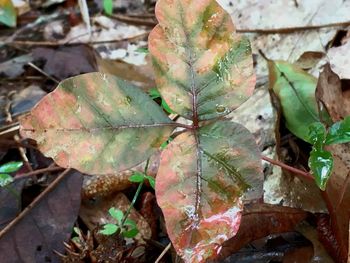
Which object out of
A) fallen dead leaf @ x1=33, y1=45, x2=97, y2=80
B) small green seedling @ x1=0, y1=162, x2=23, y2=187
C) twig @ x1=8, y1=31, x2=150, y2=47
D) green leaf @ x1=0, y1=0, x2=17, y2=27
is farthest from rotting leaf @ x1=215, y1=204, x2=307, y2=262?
green leaf @ x1=0, y1=0, x2=17, y2=27

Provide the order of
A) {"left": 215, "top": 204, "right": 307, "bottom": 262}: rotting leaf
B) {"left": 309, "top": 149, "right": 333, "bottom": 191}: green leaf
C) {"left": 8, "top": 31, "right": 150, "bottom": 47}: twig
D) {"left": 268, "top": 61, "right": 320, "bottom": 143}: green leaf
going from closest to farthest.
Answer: {"left": 309, "top": 149, "right": 333, "bottom": 191}: green leaf
{"left": 215, "top": 204, "right": 307, "bottom": 262}: rotting leaf
{"left": 268, "top": 61, "right": 320, "bottom": 143}: green leaf
{"left": 8, "top": 31, "right": 150, "bottom": 47}: twig

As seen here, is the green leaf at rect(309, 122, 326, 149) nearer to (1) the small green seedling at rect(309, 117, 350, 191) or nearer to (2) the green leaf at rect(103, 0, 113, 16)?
(1) the small green seedling at rect(309, 117, 350, 191)

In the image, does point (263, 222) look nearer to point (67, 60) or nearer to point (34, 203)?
point (34, 203)

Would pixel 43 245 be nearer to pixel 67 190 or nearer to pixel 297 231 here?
pixel 67 190

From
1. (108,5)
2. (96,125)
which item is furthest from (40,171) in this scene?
(108,5)

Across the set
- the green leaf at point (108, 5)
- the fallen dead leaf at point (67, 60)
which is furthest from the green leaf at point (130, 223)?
the green leaf at point (108, 5)

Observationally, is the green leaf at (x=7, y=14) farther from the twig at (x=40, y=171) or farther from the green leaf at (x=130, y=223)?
the green leaf at (x=130, y=223)

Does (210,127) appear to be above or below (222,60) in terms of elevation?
below

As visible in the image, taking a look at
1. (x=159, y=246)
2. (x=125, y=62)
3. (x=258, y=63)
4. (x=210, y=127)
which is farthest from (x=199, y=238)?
(x=125, y=62)
